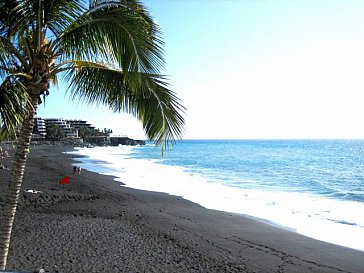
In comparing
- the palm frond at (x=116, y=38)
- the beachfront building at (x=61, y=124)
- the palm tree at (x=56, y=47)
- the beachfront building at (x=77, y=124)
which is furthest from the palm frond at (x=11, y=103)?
the beachfront building at (x=77, y=124)

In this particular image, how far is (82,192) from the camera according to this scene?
1623 centimetres

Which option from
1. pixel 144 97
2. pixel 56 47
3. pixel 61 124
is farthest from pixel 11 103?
pixel 61 124

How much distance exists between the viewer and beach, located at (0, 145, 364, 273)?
23.6ft

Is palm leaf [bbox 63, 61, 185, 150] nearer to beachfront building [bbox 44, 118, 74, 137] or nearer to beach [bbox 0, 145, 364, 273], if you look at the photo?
beach [bbox 0, 145, 364, 273]

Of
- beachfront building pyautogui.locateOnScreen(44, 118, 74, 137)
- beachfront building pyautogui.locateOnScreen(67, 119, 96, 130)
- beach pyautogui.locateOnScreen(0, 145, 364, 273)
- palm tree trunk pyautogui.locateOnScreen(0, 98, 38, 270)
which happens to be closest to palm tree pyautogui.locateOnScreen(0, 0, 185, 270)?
palm tree trunk pyautogui.locateOnScreen(0, 98, 38, 270)

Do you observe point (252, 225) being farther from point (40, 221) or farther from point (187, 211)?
point (40, 221)

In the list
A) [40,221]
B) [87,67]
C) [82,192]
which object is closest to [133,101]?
[87,67]

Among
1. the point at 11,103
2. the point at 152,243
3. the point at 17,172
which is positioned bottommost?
the point at 152,243

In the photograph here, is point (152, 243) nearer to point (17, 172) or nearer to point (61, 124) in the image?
point (17, 172)

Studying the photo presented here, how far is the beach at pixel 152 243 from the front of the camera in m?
7.18

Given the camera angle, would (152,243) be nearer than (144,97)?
No

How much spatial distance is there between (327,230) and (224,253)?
555 centimetres

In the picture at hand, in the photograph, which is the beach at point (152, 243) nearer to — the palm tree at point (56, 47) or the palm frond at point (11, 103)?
the palm tree at point (56, 47)

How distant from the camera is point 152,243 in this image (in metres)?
8.73
